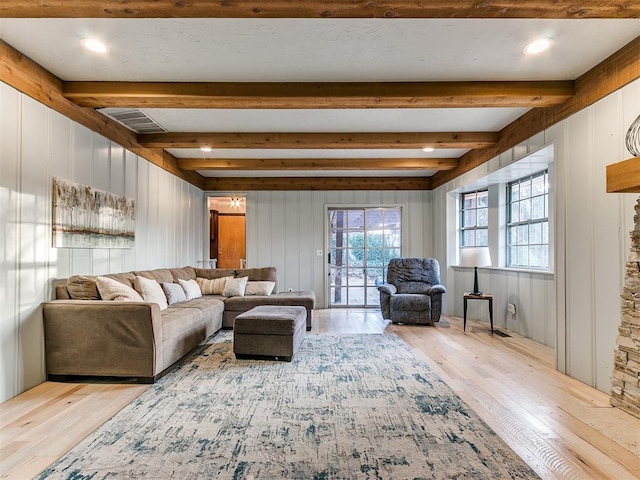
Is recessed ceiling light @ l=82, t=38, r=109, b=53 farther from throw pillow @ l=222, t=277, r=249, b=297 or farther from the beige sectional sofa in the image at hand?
throw pillow @ l=222, t=277, r=249, b=297

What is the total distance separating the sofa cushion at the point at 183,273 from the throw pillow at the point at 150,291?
1.03 metres

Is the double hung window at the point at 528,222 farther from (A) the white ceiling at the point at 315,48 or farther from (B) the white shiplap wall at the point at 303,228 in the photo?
(A) the white ceiling at the point at 315,48

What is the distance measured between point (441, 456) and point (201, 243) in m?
6.32

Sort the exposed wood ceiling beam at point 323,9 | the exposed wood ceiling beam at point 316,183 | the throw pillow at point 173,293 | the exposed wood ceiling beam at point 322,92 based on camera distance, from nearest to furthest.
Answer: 1. the exposed wood ceiling beam at point 323,9
2. the exposed wood ceiling beam at point 322,92
3. the throw pillow at point 173,293
4. the exposed wood ceiling beam at point 316,183

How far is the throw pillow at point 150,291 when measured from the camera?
4076 millimetres

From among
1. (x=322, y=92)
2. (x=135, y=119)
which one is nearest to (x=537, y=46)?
(x=322, y=92)

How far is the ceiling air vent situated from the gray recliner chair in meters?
3.85

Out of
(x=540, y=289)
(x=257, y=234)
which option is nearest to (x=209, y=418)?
(x=540, y=289)

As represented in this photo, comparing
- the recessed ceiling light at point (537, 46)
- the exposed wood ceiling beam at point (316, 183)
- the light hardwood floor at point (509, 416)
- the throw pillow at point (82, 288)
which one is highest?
the recessed ceiling light at point (537, 46)

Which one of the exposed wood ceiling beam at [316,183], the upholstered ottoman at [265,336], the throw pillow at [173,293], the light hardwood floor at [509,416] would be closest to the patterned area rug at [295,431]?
the light hardwood floor at [509,416]

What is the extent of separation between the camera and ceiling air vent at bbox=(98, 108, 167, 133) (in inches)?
159

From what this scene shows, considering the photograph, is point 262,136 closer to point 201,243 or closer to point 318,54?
point 318,54

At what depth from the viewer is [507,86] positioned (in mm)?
3324

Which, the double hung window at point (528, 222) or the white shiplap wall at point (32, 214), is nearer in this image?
the white shiplap wall at point (32, 214)
